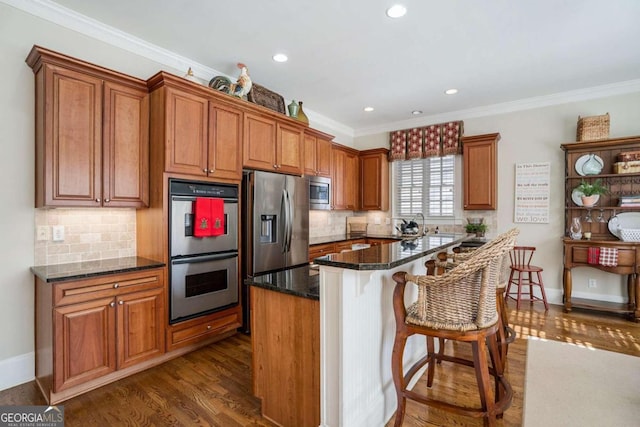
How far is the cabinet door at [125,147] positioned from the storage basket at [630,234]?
5.32 meters

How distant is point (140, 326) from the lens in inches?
97.0

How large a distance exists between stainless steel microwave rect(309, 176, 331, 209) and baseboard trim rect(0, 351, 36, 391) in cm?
324

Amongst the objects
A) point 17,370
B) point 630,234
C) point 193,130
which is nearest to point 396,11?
point 193,130

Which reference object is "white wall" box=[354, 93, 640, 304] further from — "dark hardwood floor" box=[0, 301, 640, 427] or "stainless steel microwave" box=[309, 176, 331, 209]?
"stainless steel microwave" box=[309, 176, 331, 209]

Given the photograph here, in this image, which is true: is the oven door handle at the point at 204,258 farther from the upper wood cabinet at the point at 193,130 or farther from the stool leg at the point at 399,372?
the stool leg at the point at 399,372

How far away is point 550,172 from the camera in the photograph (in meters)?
4.40

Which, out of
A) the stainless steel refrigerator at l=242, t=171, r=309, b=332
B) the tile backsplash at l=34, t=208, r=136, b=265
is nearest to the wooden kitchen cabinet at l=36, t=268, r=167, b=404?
the tile backsplash at l=34, t=208, r=136, b=265

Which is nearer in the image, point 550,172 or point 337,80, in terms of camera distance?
point 337,80

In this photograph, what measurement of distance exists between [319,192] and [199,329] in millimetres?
2559

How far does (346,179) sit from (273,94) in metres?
2.06

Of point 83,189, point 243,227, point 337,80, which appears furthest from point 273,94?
point 83,189

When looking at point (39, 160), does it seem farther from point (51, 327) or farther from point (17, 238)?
point (51, 327)

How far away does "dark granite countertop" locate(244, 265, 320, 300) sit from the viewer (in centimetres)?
168

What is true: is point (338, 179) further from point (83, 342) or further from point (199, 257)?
point (83, 342)
